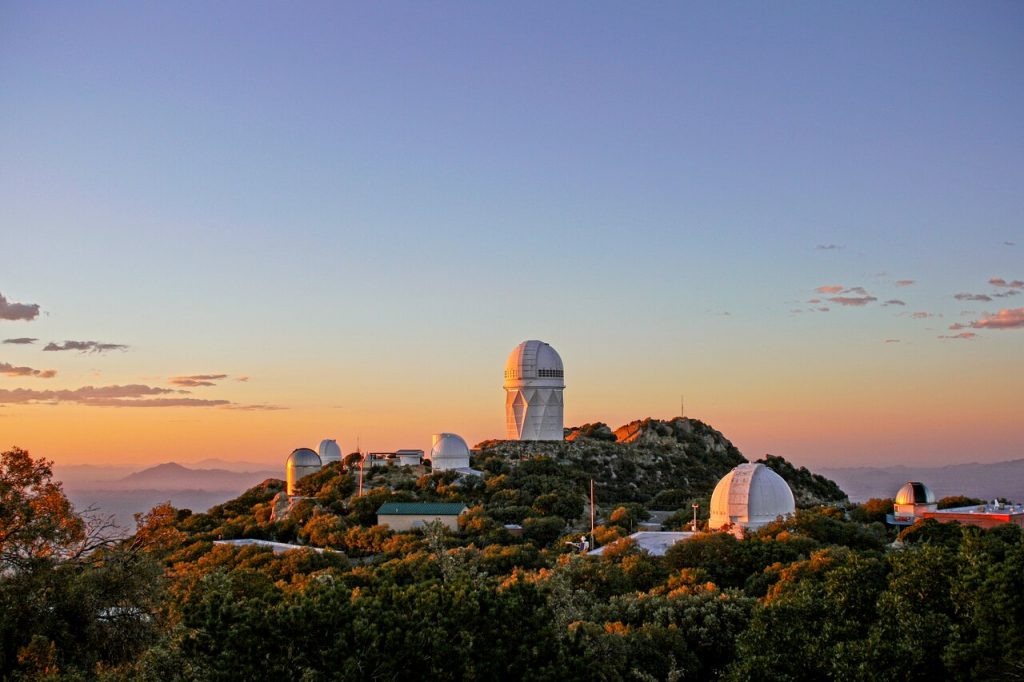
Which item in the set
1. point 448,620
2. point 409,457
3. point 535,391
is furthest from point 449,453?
point 448,620

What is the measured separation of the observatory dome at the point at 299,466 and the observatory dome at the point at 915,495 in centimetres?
4824

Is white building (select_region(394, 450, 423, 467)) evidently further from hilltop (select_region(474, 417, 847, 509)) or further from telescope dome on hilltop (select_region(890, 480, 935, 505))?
telescope dome on hilltop (select_region(890, 480, 935, 505))

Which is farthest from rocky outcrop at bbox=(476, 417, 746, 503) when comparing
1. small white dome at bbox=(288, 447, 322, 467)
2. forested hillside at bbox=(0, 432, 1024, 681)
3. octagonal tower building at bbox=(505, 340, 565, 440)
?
forested hillside at bbox=(0, 432, 1024, 681)

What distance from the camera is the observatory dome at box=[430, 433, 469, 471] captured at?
71500 millimetres

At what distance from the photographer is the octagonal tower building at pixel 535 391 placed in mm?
80375

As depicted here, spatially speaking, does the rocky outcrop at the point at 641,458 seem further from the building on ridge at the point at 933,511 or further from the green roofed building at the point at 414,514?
the building on ridge at the point at 933,511

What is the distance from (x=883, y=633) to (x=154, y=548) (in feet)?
54.6

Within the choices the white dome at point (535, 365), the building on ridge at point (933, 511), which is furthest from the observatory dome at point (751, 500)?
the white dome at point (535, 365)

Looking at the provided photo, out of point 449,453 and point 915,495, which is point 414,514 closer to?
point 449,453

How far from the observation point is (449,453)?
235 ft

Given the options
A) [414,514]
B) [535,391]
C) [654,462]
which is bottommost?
[414,514]

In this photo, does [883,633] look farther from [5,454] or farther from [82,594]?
[5,454]

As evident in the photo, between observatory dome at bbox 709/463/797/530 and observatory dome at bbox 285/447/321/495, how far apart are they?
143ft

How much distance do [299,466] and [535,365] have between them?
74.9ft
